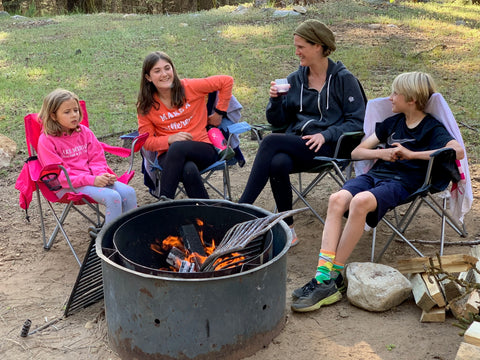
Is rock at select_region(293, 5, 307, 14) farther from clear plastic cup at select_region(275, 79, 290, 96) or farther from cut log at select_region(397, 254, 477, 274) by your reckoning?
cut log at select_region(397, 254, 477, 274)

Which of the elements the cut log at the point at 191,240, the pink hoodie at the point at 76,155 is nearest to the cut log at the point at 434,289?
the cut log at the point at 191,240

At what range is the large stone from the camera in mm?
2762

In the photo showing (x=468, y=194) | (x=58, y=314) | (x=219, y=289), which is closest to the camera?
(x=219, y=289)

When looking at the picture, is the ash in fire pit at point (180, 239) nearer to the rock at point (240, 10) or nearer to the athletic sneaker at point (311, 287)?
the athletic sneaker at point (311, 287)

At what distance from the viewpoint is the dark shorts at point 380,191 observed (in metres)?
2.93

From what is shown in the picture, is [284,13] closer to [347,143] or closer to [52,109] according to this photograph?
[347,143]

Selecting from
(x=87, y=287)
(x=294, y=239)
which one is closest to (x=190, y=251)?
(x=87, y=287)

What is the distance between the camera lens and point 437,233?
3684 millimetres

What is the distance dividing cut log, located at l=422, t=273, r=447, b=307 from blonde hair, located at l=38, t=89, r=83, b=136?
2384mm

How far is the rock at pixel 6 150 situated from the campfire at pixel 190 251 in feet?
9.43

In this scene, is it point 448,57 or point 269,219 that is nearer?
point 269,219

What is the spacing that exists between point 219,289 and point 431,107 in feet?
5.85

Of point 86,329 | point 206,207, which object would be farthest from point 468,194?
point 86,329

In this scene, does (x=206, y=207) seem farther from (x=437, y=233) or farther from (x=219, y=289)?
(x=437, y=233)
